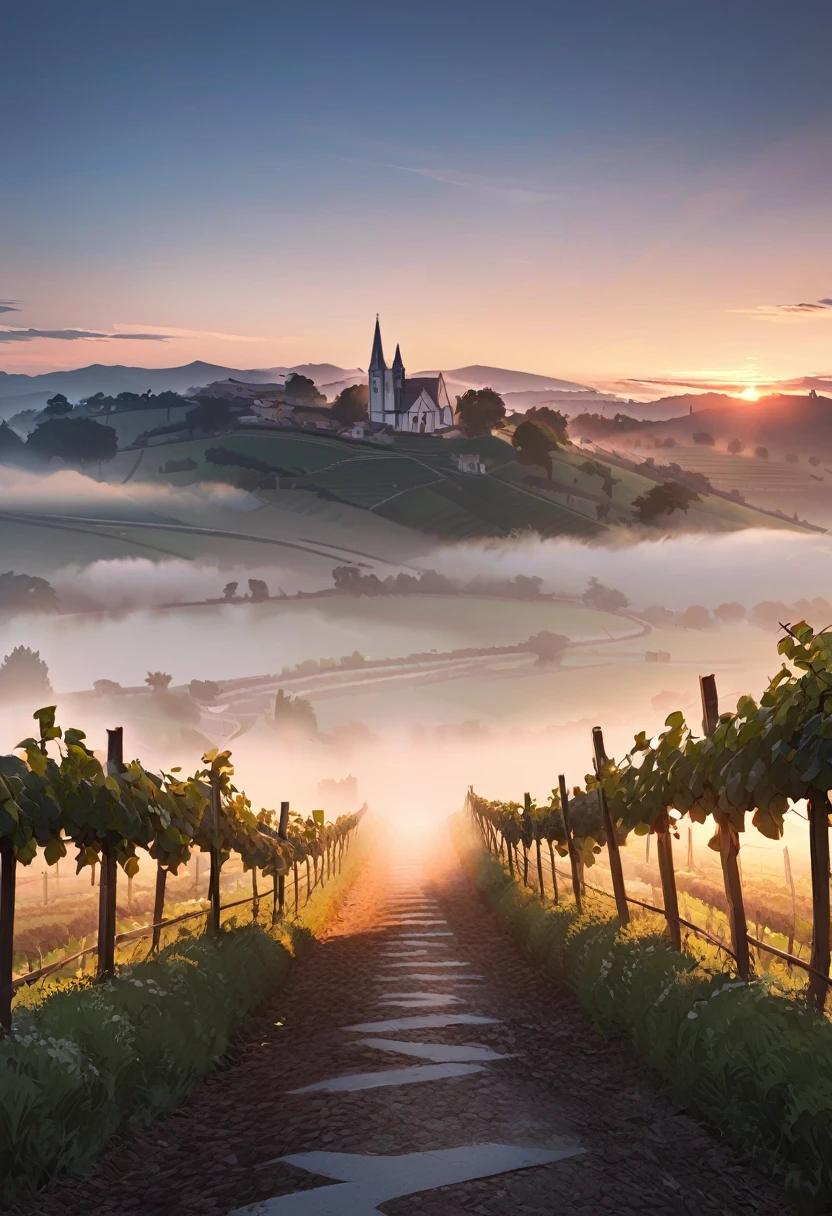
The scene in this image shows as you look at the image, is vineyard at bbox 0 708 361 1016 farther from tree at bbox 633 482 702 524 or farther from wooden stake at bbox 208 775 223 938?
tree at bbox 633 482 702 524

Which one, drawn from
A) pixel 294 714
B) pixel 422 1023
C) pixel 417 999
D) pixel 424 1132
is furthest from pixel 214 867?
pixel 294 714

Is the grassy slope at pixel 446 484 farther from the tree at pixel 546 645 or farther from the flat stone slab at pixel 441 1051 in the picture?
the flat stone slab at pixel 441 1051

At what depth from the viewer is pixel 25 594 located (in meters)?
170

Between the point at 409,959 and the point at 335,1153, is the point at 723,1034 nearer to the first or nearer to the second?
the point at 335,1153

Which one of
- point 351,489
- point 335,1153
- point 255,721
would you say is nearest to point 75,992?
point 335,1153

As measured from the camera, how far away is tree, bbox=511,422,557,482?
169m

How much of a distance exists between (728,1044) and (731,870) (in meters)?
2.36

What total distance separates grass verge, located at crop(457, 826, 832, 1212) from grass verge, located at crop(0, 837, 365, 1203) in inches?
136

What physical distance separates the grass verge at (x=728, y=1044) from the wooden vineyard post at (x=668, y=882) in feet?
0.60

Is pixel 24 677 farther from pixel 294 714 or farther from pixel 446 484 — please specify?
pixel 446 484

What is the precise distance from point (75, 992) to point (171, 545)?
18830cm

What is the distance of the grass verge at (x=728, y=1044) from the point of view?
556cm

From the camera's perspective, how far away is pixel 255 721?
146000mm

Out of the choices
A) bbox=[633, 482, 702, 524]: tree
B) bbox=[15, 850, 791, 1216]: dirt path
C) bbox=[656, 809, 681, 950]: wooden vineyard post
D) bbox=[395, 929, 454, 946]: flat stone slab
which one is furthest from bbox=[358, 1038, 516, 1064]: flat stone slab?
bbox=[633, 482, 702, 524]: tree
